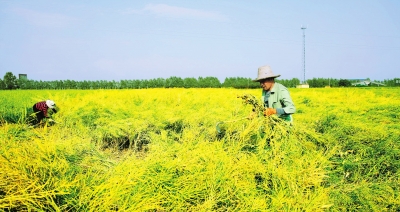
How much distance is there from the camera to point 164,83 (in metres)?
46.6

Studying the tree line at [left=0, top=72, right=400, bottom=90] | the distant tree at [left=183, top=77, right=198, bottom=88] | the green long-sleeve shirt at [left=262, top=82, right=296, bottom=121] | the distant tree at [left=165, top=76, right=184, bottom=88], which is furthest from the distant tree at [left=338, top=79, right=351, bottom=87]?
the green long-sleeve shirt at [left=262, top=82, right=296, bottom=121]

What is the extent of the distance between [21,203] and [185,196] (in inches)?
42.8

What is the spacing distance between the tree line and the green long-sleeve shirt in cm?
4136

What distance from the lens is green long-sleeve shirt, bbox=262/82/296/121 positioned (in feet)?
11.7

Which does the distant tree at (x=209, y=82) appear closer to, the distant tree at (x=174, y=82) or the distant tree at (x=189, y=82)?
the distant tree at (x=189, y=82)

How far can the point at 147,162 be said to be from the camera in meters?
2.58

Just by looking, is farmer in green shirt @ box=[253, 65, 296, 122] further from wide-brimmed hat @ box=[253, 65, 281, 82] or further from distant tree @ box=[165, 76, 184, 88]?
distant tree @ box=[165, 76, 184, 88]

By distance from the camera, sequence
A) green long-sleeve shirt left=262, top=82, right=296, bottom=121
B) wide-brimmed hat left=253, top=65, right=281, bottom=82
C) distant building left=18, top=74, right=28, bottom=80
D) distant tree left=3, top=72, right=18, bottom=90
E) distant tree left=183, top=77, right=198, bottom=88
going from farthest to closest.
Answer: distant building left=18, top=74, right=28, bottom=80 → distant tree left=183, top=77, right=198, bottom=88 → distant tree left=3, top=72, right=18, bottom=90 → wide-brimmed hat left=253, top=65, right=281, bottom=82 → green long-sleeve shirt left=262, top=82, right=296, bottom=121

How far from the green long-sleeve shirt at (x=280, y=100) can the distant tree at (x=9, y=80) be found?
5075 centimetres

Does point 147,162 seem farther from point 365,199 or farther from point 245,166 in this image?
point 365,199

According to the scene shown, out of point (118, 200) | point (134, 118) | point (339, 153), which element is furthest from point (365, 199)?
point (134, 118)

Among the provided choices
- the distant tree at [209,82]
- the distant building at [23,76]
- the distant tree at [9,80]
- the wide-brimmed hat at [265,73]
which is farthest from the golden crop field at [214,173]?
the distant building at [23,76]

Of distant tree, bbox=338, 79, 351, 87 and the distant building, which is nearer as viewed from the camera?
distant tree, bbox=338, 79, 351, 87

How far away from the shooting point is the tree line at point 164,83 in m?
45.5
